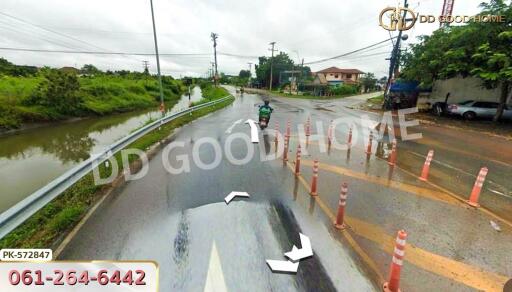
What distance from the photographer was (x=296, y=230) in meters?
4.95

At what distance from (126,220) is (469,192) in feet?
27.0

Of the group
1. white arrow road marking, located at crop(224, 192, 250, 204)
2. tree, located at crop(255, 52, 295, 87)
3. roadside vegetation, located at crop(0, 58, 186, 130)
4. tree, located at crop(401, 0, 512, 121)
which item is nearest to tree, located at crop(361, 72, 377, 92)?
tree, located at crop(255, 52, 295, 87)

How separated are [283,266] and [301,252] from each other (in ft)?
1.48

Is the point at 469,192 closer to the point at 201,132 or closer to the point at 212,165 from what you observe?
the point at 212,165

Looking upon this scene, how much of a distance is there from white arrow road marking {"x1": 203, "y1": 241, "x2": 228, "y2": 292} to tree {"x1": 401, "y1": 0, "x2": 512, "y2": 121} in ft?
56.3

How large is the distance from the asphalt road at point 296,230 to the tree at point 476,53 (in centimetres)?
1040

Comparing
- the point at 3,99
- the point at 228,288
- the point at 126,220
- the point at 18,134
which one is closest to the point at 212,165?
the point at 126,220

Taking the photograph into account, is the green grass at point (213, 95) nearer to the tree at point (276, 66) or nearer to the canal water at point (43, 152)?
the canal water at point (43, 152)

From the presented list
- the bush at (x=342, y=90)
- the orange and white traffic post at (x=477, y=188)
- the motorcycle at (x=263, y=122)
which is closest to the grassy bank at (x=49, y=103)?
the motorcycle at (x=263, y=122)

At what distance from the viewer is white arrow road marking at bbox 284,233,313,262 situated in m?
4.14

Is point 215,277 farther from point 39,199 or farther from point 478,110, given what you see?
point 478,110

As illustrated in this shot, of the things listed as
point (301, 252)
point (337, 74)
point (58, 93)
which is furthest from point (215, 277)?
point (337, 74)

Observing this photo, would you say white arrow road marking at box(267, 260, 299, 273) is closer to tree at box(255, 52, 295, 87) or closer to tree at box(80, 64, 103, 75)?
tree at box(80, 64, 103, 75)

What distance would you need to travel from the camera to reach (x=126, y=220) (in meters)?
5.19
